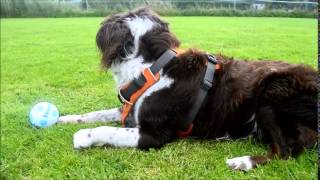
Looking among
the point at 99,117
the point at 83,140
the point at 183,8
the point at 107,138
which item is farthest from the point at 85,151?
the point at 183,8

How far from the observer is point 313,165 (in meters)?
3.67

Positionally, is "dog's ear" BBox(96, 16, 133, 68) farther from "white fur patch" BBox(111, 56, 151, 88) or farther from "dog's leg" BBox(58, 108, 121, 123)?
"dog's leg" BBox(58, 108, 121, 123)

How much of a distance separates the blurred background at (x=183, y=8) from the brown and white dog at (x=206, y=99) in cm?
2517

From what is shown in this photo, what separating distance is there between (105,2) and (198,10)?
20.7ft

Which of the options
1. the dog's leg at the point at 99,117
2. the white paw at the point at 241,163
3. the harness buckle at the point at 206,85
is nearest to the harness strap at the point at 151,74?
the harness buckle at the point at 206,85

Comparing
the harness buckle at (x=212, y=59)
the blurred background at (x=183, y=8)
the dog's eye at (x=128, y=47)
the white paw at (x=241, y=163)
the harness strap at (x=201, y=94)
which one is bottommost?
the blurred background at (x=183, y=8)

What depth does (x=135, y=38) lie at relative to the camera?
14.5 feet

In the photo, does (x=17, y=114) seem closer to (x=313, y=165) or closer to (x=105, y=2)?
(x=313, y=165)

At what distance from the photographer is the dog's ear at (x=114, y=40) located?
4.43m

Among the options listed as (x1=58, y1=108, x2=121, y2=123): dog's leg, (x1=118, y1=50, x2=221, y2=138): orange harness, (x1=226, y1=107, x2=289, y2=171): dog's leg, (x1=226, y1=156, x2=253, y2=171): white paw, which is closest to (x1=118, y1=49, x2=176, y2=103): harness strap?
(x1=118, y1=50, x2=221, y2=138): orange harness

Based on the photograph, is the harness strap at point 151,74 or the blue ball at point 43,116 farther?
the blue ball at point 43,116

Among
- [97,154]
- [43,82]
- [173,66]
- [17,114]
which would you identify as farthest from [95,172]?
[43,82]

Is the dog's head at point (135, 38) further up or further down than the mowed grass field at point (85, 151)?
further up

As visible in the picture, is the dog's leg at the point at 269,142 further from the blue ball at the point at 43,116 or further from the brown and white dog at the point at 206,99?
the blue ball at the point at 43,116
